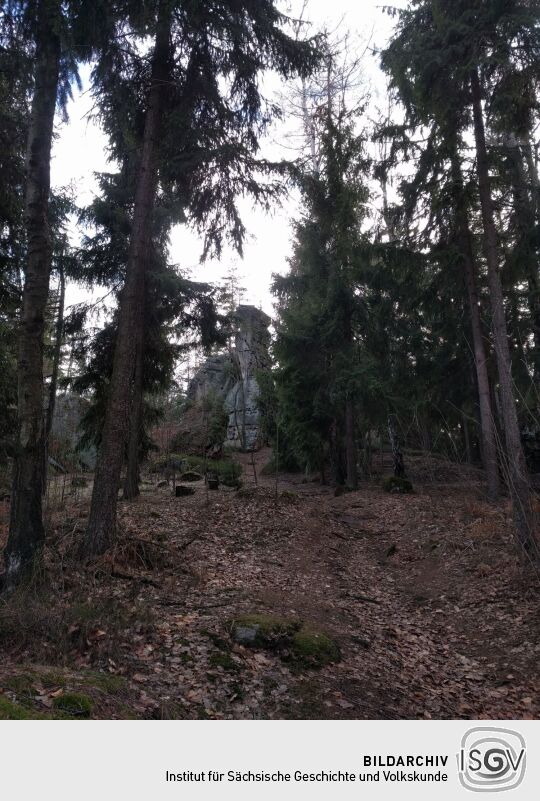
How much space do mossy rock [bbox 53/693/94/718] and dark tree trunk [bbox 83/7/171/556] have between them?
11.9ft

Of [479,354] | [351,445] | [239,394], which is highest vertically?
[239,394]

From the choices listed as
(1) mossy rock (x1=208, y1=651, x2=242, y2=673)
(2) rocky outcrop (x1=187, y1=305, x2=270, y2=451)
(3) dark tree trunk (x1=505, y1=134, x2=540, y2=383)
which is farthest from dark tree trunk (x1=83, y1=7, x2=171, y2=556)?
(2) rocky outcrop (x1=187, y1=305, x2=270, y2=451)

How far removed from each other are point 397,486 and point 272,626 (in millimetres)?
11225

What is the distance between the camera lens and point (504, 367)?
7855 mm

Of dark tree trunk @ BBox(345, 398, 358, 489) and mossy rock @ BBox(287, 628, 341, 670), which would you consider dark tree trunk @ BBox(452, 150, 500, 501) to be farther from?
mossy rock @ BBox(287, 628, 341, 670)

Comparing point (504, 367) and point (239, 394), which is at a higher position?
point (239, 394)

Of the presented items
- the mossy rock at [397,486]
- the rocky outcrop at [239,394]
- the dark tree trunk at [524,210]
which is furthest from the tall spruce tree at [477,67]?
the rocky outcrop at [239,394]

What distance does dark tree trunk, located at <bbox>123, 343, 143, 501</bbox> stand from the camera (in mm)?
12133

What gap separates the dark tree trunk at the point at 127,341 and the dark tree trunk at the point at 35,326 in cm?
106

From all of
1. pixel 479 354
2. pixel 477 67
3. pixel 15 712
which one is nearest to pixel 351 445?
pixel 479 354

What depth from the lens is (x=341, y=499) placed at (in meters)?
15.0

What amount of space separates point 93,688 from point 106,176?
13430 mm

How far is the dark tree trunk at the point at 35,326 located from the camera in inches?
230
